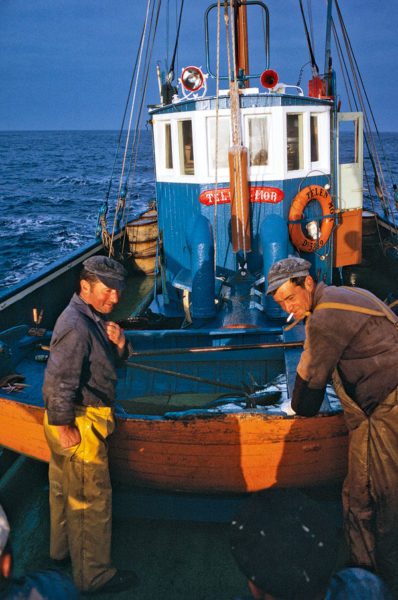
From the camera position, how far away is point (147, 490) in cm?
421

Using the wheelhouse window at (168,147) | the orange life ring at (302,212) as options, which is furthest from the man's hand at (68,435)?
the wheelhouse window at (168,147)

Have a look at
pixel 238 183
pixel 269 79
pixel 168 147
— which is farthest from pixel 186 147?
pixel 269 79

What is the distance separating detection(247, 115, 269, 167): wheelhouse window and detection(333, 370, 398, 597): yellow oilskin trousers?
5.31 metres

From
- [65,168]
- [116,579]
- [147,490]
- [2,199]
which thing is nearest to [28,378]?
[147,490]

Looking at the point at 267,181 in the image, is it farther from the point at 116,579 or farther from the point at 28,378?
the point at 116,579

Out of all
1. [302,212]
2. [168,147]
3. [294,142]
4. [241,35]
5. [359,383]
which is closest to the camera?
[359,383]

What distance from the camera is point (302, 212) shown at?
764cm

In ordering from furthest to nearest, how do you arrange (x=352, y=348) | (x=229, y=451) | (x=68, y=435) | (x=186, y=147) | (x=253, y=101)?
(x=186, y=147), (x=253, y=101), (x=229, y=451), (x=68, y=435), (x=352, y=348)

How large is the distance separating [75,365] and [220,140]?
215 inches

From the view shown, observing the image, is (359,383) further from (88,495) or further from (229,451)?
(88,495)

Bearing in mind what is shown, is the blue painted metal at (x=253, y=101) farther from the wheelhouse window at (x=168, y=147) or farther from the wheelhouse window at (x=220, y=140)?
the wheelhouse window at (x=168, y=147)

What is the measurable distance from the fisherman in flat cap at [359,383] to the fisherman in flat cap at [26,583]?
184 centimetres

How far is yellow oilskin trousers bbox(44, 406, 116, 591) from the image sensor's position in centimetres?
336

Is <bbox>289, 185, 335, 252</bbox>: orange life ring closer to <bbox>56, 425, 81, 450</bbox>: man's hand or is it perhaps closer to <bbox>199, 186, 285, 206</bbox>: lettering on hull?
<bbox>199, 186, 285, 206</bbox>: lettering on hull
